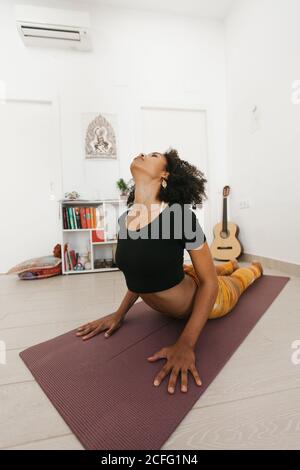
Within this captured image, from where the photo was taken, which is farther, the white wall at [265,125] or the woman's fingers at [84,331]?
the white wall at [265,125]

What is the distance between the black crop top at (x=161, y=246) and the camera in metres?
0.93

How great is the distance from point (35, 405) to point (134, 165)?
0.83m

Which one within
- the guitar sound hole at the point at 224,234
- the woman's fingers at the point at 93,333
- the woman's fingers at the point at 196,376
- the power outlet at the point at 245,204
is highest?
the power outlet at the point at 245,204

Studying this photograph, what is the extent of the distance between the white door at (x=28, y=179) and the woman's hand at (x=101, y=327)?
7.16 ft

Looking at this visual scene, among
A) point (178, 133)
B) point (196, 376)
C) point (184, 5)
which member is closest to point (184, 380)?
point (196, 376)

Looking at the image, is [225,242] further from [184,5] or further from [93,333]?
[184,5]

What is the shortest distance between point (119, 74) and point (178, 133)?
1.03 meters

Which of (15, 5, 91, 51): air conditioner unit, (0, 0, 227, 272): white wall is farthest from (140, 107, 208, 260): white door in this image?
(15, 5, 91, 51): air conditioner unit

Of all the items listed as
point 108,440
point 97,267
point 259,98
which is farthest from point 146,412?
point 259,98

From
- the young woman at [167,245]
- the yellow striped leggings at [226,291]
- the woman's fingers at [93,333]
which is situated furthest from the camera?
the yellow striped leggings at [226,291]

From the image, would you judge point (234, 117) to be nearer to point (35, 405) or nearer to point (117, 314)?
point (117, 314)

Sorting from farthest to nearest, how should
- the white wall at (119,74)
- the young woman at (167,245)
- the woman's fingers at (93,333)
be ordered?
the white wall at (119,74), the woman's fingers at (93,333), the young woman at (167,245)

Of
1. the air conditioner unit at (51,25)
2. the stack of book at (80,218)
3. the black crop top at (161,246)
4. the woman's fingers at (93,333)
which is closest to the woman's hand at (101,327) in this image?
the woman's fingers at (93,333)

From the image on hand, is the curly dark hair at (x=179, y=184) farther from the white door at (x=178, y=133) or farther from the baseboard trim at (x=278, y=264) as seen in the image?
the white door at (x=178, y=133)
